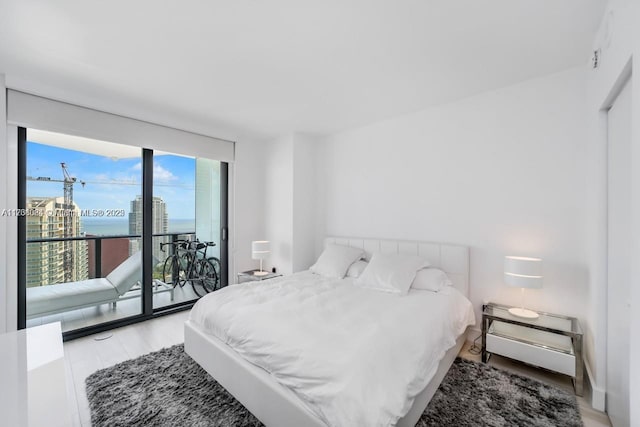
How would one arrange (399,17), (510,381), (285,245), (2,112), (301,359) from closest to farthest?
(301,359), (399,17), (510,381), (2,112), (285,245)

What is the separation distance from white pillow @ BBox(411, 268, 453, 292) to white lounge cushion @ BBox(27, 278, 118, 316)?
3635 millimetres

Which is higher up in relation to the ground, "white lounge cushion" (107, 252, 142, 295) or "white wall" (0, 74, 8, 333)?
"white wall" (0, 74, 8, 333)

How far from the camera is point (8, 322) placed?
251cm

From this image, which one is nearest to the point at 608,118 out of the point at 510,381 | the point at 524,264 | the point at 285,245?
the point at 524,264

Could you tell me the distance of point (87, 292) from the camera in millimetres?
3158

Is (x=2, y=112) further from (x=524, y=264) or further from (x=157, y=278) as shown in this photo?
(x=524, y=264)

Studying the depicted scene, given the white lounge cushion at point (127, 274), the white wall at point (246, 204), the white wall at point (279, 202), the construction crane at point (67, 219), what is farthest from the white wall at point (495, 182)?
the construction crane at point (67, 219)

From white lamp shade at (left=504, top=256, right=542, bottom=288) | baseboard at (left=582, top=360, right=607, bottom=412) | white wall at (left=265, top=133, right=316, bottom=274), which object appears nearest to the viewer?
baseboard at (left=582, top=360, right=607, bottom=412)

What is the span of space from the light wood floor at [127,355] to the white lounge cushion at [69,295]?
434 millimetres

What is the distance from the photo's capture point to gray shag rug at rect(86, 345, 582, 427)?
1.73 m

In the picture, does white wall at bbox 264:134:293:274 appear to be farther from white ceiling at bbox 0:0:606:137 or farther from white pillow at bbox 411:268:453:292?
white pillow at bbox 411:268:453:292

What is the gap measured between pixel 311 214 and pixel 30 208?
10.6 ft

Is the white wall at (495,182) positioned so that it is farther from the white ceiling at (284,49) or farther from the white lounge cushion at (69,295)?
the white lounge cushion at (69,295)

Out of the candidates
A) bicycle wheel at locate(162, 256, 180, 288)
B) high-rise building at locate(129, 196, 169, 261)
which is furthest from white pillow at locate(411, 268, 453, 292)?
bicycle wheel at locate(162, 256, 180, 288)
